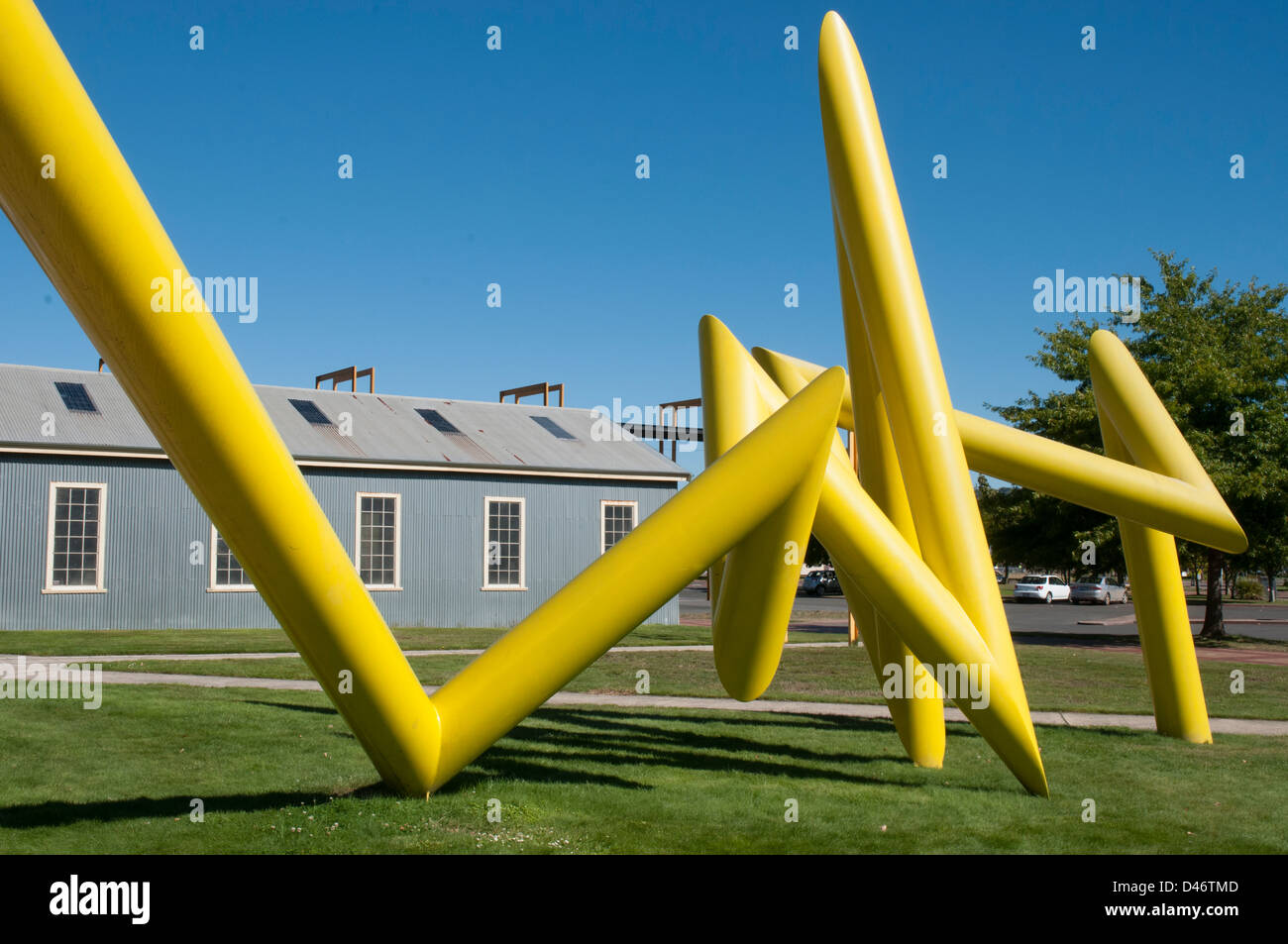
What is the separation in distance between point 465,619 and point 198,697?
568 inches

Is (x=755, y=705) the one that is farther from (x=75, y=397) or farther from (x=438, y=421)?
(x=75, y=397)

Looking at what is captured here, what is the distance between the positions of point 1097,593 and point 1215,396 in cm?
2839

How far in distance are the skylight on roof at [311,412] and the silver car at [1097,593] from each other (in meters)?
37.2

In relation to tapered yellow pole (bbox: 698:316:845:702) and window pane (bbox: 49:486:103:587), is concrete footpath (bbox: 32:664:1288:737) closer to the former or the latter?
tapered yellow pole (bbox: 698:316:845:702)

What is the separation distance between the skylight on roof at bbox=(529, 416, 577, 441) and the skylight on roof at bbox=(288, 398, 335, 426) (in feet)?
20.0

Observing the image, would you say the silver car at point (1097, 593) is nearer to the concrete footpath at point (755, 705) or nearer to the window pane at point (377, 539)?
the window pane at point (377, 539)

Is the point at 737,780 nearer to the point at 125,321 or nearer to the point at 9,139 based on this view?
the point at 125,321

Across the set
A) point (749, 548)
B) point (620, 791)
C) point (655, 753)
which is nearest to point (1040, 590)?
point (655, 753)

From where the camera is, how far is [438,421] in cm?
2819

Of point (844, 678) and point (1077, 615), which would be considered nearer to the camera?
point (844, 678)

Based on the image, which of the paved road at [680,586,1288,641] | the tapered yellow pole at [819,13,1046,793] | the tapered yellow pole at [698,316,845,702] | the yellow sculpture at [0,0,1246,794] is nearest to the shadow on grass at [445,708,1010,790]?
the yellow sculpture at [0,0,1246,794]

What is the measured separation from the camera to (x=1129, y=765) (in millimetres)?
8672

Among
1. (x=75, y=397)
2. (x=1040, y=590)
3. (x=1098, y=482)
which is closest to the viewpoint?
(x=1098, y=482)
